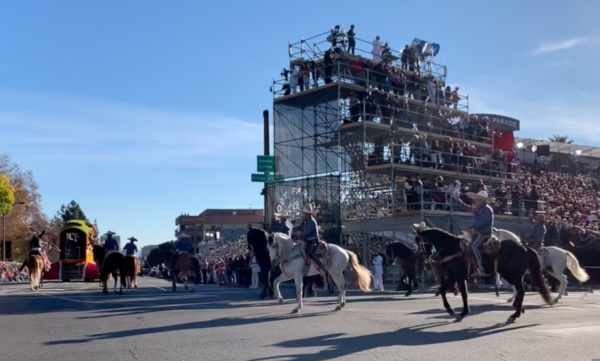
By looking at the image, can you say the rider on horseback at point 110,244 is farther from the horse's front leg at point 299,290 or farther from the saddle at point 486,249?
the saddle at point 486,249

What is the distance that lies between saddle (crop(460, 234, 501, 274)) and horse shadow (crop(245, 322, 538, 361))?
169 cm

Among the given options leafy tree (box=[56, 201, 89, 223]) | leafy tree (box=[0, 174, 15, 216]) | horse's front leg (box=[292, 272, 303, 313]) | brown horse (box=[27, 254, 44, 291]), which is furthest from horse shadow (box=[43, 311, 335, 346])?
leafy tree (box=[56, 201, 89, 223])

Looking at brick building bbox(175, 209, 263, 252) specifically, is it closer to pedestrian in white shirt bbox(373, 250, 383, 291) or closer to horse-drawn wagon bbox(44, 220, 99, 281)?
horse-drawn wagon bbox(44, 220, 99, 281)

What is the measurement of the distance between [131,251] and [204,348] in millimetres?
17904

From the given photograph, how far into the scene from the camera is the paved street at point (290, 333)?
1000 cm

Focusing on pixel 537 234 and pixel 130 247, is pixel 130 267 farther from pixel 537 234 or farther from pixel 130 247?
pixel 537 234

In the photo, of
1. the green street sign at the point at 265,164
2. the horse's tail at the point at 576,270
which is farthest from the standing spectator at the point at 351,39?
the horse's tail at the point at 576,270

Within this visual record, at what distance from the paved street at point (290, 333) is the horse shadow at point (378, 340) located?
17mm

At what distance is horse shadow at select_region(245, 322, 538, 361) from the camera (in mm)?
10070

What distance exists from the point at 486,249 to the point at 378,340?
165 inches

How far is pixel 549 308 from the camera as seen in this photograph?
17.7 metres

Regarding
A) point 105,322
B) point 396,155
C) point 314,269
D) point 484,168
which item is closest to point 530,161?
point 484,168

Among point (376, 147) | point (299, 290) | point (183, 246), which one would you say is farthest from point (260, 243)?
point (376, 147)

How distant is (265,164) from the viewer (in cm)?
4356
